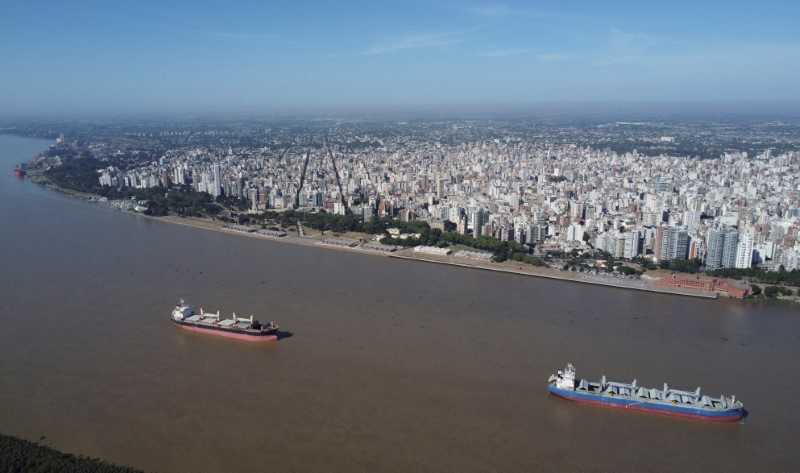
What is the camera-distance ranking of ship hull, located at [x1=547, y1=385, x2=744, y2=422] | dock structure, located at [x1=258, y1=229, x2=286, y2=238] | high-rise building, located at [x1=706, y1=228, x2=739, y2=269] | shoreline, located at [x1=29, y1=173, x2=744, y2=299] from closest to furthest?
ship hull, located at [x1=547, y1=385, x2=744, y2=422] → shoreline, located at [x1=29, y1=173, x2=744, y2=299] → high-rise building, located at [x1=706, y1=228, x2=739, y2=269] → dock structure, located at [x1=258, y1=229, x2=286, y2=238]

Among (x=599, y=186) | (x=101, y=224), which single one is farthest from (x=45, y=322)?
(x=599, y=186)

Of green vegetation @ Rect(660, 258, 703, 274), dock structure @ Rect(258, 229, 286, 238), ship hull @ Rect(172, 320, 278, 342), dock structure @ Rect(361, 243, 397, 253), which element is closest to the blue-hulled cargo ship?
ship hull @ Rect(172, 320, 278, 342)

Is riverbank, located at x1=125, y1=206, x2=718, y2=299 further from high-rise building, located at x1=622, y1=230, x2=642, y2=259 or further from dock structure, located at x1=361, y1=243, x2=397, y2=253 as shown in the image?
high-rise building, located at x1=622, y1=230, x2=642, y2=259

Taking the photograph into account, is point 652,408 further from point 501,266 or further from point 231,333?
point 501,266

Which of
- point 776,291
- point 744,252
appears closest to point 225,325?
point 776,291

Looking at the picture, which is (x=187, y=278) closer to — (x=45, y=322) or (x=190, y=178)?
(x=45, y=322)
